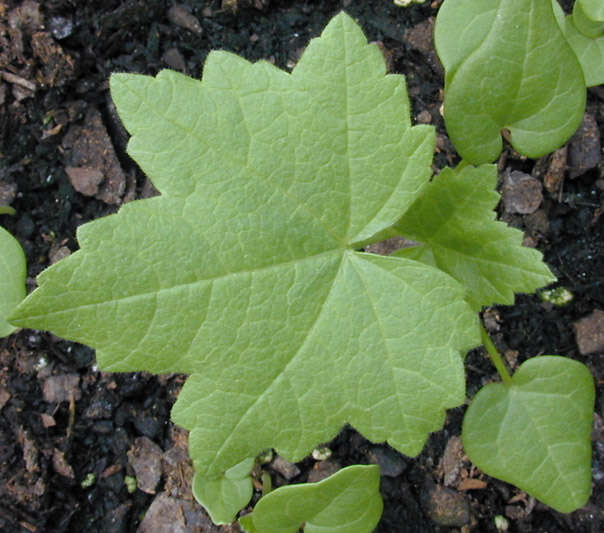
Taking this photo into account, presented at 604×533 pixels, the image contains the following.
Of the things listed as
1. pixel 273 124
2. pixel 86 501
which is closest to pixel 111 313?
pixel 273 124

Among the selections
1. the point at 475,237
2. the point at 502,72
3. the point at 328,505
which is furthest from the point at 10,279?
the point at 502,72

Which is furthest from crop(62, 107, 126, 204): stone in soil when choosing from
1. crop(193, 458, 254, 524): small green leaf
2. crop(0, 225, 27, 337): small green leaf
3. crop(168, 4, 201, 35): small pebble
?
crop(193, 458, 254, 524): small green leaf

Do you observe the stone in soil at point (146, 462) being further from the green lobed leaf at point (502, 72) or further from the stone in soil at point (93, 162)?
the green lobed leaf at point (502, 72)

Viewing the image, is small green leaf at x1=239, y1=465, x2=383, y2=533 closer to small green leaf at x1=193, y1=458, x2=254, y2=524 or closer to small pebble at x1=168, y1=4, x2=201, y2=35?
small green leaf at x1=193, y1=458, x2=254, y2=524

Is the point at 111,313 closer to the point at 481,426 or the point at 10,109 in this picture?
the point at 481,426

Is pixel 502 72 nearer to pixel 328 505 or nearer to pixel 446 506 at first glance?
pixel 328 505
